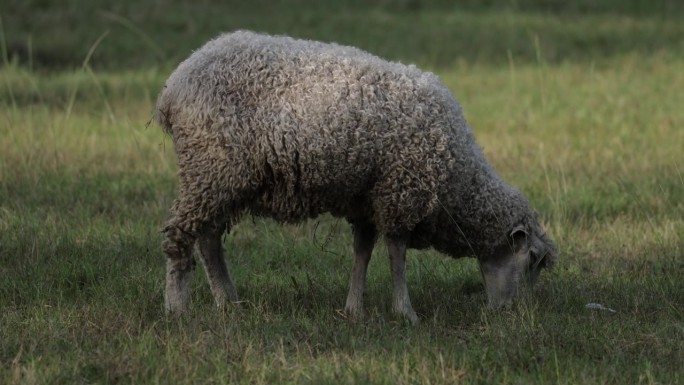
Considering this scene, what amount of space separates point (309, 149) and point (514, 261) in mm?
1615

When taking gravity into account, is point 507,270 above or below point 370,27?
above

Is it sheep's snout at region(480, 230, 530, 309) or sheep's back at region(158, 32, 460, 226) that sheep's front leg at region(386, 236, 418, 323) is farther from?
sheep's snout at region(480, 230, 530, 309)

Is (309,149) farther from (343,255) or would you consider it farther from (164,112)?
(343,255)

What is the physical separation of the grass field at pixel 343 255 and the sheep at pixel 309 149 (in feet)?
1.49

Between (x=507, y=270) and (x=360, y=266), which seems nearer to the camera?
(x=360, y=266)

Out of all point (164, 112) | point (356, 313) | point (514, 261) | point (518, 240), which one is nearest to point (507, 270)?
point (514, 261)

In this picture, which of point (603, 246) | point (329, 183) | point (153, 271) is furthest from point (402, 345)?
point (603, 246)

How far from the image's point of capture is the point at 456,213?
692 cm

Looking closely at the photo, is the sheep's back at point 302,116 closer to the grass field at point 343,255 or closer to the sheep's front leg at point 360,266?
the sheep's front leg at point 360,266

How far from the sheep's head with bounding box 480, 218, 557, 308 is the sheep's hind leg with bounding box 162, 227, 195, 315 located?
5.84 ft

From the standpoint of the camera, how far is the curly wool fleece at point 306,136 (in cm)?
632

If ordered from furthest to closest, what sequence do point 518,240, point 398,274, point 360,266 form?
point 518,240
point 360,266
point 398,274

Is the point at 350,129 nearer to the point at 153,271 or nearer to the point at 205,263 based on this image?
the point at 205,263

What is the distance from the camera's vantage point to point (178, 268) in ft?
21.7
